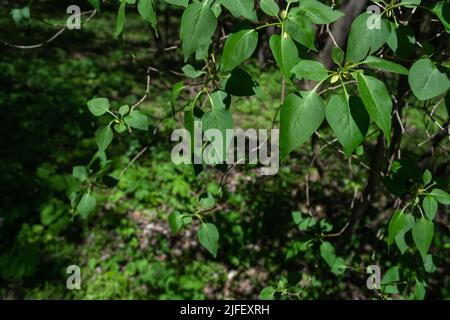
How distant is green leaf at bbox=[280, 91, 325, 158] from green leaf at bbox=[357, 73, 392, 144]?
0.09 meters

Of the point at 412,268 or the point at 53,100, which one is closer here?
the point at 412,268

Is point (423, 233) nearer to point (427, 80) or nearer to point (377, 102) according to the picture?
point (427, 80)

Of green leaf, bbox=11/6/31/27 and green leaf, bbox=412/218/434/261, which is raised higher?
green leaf, bbox=11/6/31/27

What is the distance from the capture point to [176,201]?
3.92 meters

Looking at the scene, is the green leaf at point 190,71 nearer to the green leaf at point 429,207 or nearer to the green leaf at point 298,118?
the green leaf at point 298,118

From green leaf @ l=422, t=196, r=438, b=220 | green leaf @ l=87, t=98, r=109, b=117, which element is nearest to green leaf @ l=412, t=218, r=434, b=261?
green leaf @ l=422, t=196, r=438, b=220

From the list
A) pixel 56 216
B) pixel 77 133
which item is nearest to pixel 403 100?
pixel 56 216

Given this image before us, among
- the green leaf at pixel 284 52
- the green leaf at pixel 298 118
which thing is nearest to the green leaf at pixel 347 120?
the green leaf at pixel 298 118

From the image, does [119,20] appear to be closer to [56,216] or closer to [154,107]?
[56,216]

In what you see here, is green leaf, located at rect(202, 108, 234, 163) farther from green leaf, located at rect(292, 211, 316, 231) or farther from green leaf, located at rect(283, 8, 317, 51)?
green leaf, located at rect(292, 211, 316, 231)

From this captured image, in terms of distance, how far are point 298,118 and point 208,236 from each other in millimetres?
Answer: 763

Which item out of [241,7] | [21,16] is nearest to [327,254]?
[241,7]

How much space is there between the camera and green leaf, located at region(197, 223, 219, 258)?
1435 mm
